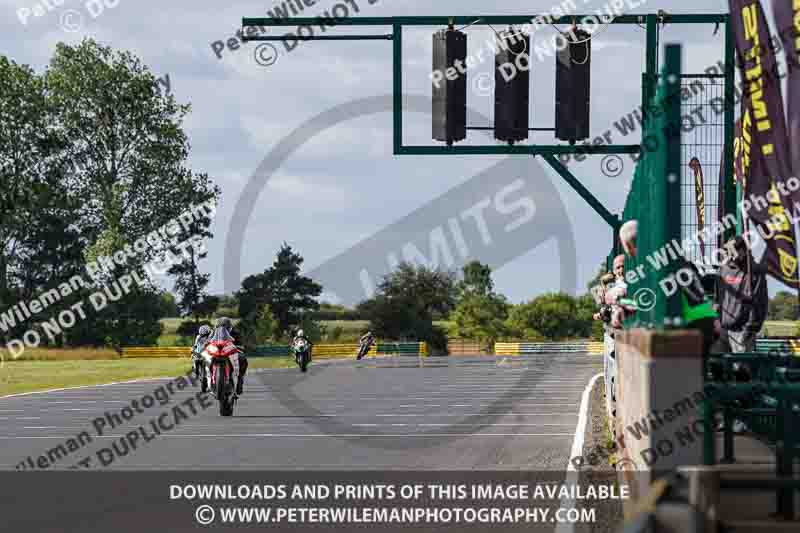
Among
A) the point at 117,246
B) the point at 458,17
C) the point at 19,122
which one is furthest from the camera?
the point at 19,122

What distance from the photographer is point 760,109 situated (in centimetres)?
944

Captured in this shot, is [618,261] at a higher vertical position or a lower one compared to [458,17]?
lower

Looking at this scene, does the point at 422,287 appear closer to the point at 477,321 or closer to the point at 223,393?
the point at 477,321

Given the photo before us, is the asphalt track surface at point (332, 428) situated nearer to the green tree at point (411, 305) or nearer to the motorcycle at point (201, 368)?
→ the motorcycle at point (201, 368)

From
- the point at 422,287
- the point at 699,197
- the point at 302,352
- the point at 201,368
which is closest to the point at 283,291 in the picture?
the point at 422,287

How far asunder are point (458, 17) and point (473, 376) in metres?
17.9

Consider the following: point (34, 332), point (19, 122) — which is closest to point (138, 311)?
point (34, 332)

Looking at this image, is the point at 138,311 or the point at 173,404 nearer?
the point at 173,404

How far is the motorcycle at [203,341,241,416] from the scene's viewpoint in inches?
781

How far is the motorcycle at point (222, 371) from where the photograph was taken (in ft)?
65.1

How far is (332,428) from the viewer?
17.9 metres

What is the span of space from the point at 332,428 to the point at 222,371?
2.77m

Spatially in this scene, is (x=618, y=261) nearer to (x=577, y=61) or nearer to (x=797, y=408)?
(x=797, y=408)

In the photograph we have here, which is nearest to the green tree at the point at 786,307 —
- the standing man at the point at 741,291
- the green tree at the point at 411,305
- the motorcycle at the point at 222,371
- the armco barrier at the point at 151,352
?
the standing man at the point at 741,291
